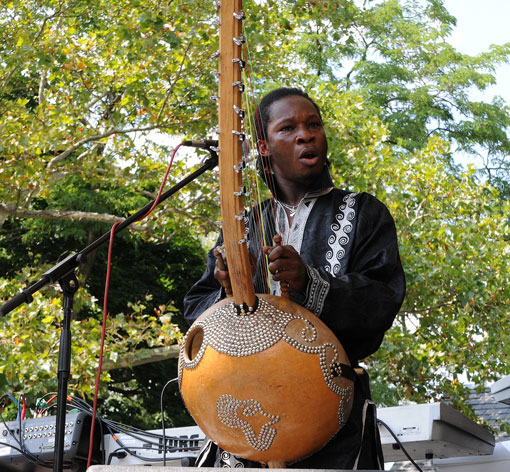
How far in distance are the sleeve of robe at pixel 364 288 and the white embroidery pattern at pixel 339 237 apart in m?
0.02

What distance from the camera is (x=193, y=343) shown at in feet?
5.80

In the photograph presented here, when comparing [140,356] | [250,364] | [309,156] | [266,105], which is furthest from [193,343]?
[140,356]

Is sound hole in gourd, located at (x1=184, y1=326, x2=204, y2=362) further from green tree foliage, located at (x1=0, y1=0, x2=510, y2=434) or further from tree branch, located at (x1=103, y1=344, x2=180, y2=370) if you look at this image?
tree branch, located at (x1=103, y1=344, x2=180, y2=370)

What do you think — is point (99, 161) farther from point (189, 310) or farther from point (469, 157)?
point (469, 157)

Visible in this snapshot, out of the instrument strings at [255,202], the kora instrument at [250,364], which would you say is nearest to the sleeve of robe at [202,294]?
the instrument strings at [255,202]

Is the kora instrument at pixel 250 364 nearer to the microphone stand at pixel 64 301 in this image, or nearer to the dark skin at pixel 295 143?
the dark skin at pixel 295 143

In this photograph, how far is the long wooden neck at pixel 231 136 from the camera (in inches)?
59.9

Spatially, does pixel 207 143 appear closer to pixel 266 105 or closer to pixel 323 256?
pixel 266 105

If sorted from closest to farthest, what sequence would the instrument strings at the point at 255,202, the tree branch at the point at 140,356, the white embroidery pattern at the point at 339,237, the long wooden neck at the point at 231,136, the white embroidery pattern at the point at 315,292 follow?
the long wooden neck at the point at 231,136, the instrument strings at the point at 255,202, the white embroidery pattern at the point at 315,292, the white embroidery pattern at the point at 339,237, the tree branch at the point at 140,356

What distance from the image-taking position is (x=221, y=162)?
1524 mm

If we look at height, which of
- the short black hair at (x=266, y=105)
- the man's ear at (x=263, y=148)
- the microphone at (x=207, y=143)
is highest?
the short black hair at (x=266, y=105)

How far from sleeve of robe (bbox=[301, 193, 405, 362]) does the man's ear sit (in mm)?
310

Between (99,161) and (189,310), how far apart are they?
6.68m

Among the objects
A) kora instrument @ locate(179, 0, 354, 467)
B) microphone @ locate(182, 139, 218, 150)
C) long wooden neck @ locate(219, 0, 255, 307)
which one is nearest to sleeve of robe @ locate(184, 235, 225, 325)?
microphone @ locate(182, 139, 218, 150)
